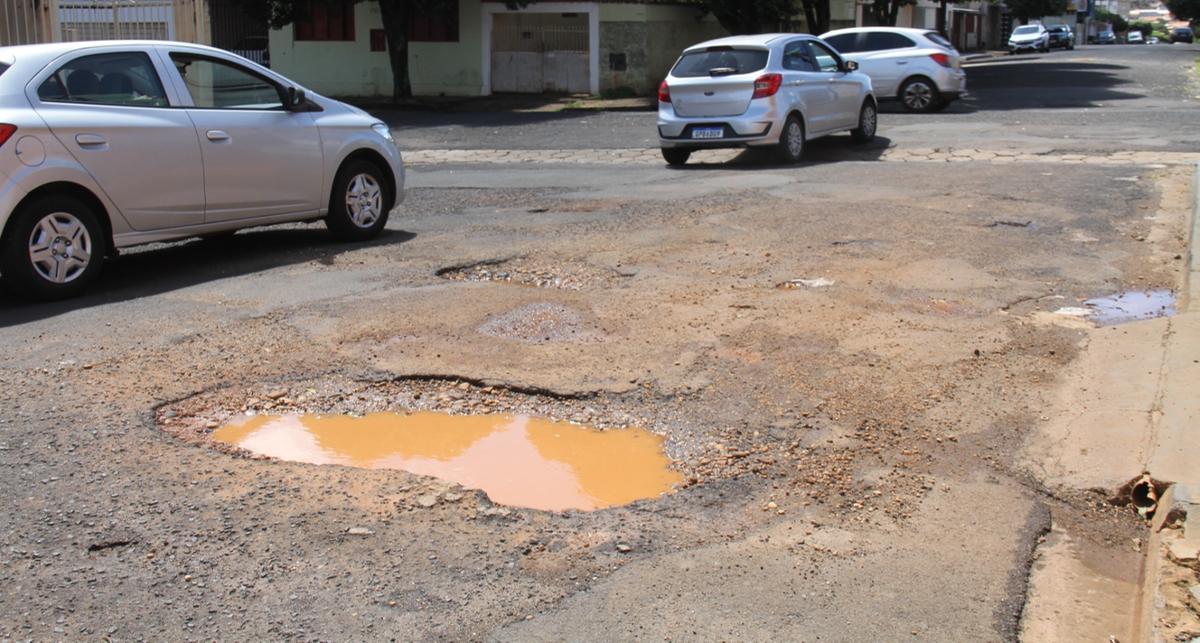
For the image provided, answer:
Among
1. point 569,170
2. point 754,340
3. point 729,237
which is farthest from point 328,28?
point 754,340

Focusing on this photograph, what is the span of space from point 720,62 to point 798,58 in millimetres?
1168

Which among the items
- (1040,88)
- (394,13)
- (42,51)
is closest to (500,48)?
(394,13)

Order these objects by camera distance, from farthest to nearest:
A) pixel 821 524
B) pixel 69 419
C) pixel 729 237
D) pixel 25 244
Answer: pixel 729 237, pixel 25 244, pixel 69 419, pixel 821 524

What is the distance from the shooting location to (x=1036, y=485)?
5.13 m

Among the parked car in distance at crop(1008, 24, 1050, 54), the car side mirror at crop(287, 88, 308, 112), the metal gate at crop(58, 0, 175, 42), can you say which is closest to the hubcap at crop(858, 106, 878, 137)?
the car side mirror at crop(287, 88, 308, 112)

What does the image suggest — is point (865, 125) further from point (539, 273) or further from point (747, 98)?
point (539, 273)

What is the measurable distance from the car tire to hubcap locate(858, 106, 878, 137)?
12.1 meters

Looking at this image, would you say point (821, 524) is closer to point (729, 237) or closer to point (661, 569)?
point (661, 569)

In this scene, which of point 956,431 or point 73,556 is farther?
point 956,431

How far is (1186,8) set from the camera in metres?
70.6

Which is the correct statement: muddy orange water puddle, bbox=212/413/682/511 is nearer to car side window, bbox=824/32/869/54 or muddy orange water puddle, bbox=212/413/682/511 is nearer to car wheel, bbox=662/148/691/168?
car wheel, bbox=662/148/691/168

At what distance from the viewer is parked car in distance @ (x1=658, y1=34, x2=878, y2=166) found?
50.7 feet

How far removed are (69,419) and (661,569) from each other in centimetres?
304

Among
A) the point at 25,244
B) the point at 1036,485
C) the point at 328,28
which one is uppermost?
the point at 328,28
